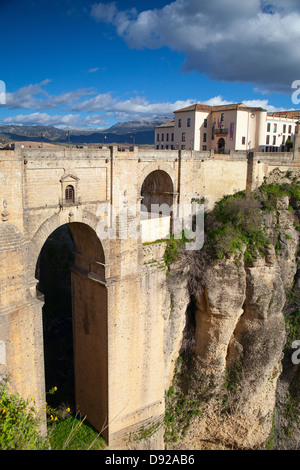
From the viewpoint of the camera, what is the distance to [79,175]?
48.3ft

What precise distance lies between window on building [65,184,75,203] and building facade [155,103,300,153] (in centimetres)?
1633

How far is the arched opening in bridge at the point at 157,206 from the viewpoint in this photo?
18.1 meters

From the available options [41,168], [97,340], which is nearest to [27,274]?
[41,168]

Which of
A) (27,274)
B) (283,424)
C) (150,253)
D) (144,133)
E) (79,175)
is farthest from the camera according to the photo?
(144,133)

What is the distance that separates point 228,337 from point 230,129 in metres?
15.8

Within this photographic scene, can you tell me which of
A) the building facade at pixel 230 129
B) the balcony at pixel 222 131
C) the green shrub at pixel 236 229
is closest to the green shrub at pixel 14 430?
the green shrub at pixel 236 229

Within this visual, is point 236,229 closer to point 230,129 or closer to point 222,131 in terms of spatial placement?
point 230,129

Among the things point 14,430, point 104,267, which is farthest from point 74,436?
point 14,430

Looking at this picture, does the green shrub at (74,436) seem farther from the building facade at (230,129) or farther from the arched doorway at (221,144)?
the arched doorway at (221,144)

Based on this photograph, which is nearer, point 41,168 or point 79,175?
point 41,168

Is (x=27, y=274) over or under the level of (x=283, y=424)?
over

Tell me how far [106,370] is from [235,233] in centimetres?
Result: 883

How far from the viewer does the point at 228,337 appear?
1934 cm
